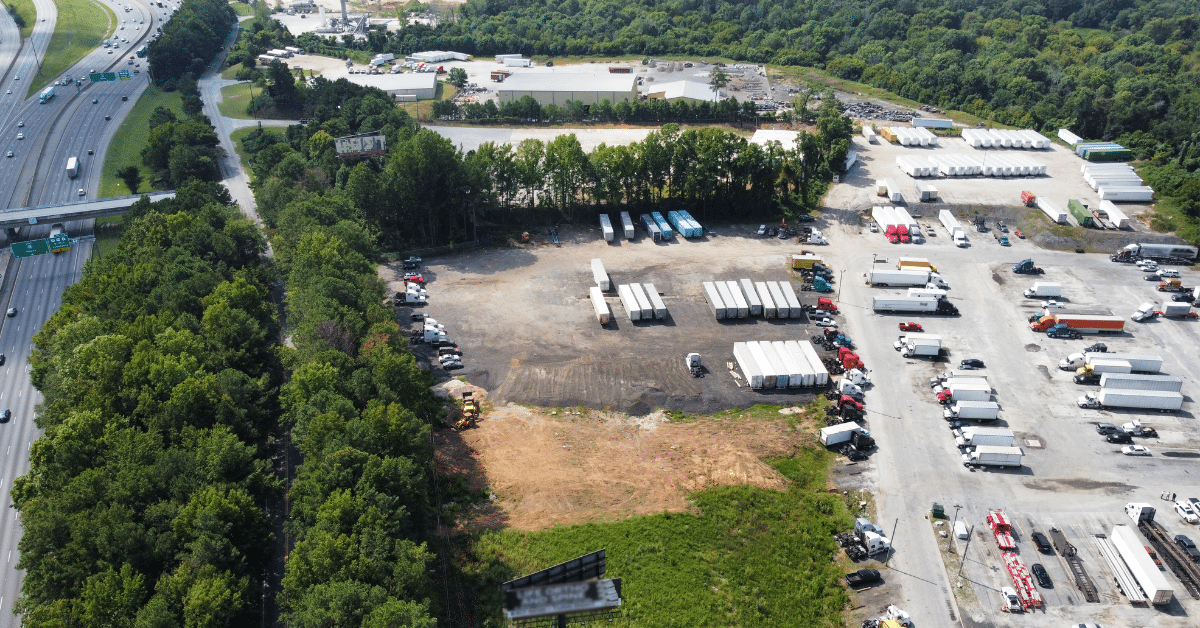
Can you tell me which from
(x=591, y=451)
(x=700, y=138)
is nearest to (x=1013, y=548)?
(x=591, y=451)

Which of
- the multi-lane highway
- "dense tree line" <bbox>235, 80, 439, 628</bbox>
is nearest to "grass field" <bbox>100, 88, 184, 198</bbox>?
the multi-lane highway

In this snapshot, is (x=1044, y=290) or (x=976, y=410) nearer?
(x=976, y=410)

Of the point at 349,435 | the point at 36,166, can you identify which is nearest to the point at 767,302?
the point at 349,435

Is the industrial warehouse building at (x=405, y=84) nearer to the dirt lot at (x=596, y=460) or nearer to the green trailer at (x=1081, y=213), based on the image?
the dirt lot at (x=596, y=460)

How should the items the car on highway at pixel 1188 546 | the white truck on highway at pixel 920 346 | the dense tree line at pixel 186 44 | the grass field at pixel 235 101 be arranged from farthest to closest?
the dense tree line at pixel 186 44 → the grass field at pixel 235 101 → the white truck on highway at pixel 920 346 → the car on highway at pixel 1188 546

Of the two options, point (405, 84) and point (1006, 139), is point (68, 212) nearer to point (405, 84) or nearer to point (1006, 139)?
point (405, 84)

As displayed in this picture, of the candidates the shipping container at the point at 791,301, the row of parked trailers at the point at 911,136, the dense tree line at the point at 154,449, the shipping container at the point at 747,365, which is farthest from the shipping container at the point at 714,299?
the row of parked trailers at the point at 911,136
